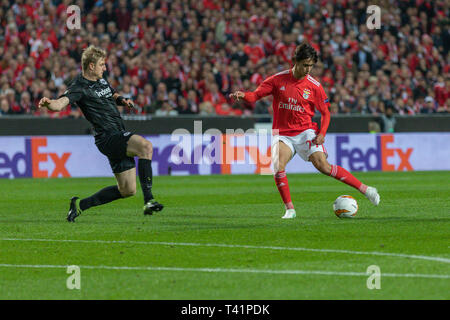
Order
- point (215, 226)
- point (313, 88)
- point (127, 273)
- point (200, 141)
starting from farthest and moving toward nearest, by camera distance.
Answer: point (200, 141), point (313, 88), point (215, 226), point (127, 273)

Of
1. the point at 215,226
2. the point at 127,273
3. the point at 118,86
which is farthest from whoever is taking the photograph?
the point at 118,86

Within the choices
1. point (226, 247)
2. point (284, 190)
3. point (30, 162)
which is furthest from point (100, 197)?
point (30, 162)

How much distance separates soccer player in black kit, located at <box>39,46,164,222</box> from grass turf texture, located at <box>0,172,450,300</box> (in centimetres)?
37

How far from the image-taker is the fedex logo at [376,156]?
76.1 feet

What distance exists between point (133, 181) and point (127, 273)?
4.12 m

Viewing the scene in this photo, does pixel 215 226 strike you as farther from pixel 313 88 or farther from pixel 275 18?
pixel 275 18

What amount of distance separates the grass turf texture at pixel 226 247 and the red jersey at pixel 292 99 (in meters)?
1.17

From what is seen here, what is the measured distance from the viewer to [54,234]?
9641 mm

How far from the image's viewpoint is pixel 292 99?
1120 centimetres

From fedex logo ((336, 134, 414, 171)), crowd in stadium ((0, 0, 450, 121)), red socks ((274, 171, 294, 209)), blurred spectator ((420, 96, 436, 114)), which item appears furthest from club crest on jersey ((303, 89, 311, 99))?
blurred spectator ((420, 96, 436, 114))

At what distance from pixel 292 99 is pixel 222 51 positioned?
15.0 meters

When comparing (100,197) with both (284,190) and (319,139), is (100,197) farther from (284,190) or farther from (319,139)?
(319,139)
